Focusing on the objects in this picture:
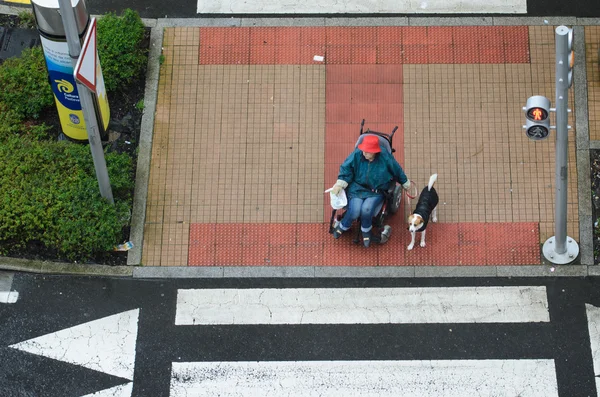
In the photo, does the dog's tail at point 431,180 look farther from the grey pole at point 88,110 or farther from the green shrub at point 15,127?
the green shrub at point 15,127

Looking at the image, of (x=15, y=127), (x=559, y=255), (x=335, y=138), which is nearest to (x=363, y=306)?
(x=335, y=138)

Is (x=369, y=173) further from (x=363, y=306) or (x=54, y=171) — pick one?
(x=54, y=171)

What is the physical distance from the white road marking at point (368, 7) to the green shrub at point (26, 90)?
2.64 m

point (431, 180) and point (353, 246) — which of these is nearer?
point (431, 180)

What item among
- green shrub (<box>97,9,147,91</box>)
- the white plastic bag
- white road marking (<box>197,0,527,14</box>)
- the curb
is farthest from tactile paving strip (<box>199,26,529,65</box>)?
the curb

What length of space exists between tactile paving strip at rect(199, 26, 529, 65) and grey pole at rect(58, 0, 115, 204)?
2.67 m

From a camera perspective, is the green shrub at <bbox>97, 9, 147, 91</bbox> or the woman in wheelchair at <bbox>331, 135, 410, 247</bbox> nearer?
the woman in wheelchair at <bbox>331, 135, 410, 247</bbox>

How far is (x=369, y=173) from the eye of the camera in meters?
12.3

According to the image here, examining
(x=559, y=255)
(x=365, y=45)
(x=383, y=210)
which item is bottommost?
(x=559, y=255)

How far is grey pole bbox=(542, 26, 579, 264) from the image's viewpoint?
10.5 m

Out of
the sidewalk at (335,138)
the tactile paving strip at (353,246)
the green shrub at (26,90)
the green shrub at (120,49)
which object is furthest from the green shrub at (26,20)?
the tactile paving strip at (353,246)

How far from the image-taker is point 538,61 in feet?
46.8

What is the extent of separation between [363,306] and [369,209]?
1.28 meters

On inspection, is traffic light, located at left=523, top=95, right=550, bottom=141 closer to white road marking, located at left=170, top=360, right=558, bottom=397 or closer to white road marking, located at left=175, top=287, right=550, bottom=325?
white road marking, located at left=175, top=287, right=550, bottom=325
